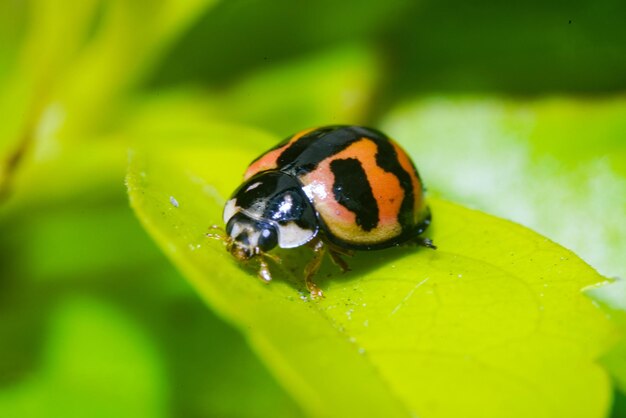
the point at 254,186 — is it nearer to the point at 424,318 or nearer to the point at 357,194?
the point at 357,194

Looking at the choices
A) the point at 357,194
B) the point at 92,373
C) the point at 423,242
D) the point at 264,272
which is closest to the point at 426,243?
the point at 423,242

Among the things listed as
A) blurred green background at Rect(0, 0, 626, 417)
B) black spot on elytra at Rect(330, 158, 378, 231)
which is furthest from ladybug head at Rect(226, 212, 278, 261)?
blurred green background at Rect(0, 0, 626, 417)

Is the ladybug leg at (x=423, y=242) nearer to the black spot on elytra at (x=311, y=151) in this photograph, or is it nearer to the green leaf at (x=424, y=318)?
the green leaf at (x=424, y=318)

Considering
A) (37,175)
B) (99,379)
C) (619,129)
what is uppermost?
(619,129)

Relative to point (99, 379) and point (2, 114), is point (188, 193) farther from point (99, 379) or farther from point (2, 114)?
point (2, 114)

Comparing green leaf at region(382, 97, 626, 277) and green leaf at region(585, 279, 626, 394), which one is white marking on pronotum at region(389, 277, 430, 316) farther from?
green leaf at region(382, 97, 626, 277)

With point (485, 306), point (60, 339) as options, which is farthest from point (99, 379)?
point (485, 306)

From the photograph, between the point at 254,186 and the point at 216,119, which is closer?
the point at 254,186
